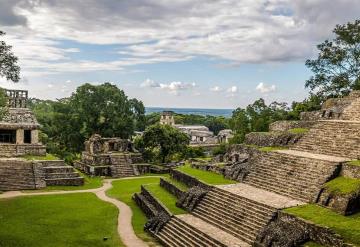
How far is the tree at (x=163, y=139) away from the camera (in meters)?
42.5

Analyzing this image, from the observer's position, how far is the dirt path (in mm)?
17947

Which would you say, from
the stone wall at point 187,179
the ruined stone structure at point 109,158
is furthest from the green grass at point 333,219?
the ruined stone structure at point 109,158

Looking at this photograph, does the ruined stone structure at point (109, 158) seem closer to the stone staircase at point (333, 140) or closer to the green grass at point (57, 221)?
the green grass at point (57, 221)

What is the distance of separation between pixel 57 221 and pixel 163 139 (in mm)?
22452

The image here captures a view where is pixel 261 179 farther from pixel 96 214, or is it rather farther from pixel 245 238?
pixel 96 214

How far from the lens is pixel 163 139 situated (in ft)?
139

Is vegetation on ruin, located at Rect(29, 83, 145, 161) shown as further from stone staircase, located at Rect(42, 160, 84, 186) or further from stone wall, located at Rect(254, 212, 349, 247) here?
stone wall, located at Rect(254, 212, 349, 247)

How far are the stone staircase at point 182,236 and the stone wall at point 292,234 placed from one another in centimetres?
167

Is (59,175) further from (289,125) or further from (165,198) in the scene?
(289,125)

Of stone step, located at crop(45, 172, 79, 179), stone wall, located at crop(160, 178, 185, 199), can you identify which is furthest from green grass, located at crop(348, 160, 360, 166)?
stone step, located at crop(45, 172, 79, 179)

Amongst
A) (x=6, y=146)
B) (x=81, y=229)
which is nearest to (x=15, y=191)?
(x=6, y=146)

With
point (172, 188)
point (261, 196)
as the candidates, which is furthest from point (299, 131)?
point (261, 196)

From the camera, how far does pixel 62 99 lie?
51.4 m

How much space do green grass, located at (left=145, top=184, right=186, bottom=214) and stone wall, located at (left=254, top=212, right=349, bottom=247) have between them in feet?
19.4
